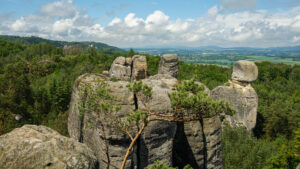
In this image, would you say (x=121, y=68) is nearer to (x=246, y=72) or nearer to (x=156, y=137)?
(x=246, y=72)

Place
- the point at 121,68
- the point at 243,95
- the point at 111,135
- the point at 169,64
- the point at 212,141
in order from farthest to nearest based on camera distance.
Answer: the point at 121,68 → the point at 169,64 → the point at 243,95 → the point at 212,141 → the point at 111,135

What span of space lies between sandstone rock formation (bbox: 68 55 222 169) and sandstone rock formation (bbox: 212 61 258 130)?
1183 cm

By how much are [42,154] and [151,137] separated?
5.16 metres

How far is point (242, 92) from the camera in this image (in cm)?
2233

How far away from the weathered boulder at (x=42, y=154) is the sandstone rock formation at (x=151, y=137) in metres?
1.91

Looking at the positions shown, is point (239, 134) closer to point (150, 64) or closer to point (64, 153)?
point (64, 153)

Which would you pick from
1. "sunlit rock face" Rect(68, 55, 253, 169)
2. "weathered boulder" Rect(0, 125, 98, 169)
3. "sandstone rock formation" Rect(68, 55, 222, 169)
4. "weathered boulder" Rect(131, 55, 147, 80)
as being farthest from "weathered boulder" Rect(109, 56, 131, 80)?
"weathered boulder" Rect(0, 125, 98, 169)

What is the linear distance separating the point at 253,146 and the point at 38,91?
28.0 meters

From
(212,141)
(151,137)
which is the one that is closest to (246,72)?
(212,141)

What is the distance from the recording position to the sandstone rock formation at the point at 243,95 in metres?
21.9

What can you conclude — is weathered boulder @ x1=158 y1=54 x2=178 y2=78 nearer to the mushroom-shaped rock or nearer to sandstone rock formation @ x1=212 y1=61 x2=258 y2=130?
sandstone rock formation @ x1=212 y1=61 x2=258 y2=130

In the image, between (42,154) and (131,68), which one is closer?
(42,154)

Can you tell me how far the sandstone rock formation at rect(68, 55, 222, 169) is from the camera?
8.55 meters

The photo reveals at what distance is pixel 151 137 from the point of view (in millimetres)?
9234
